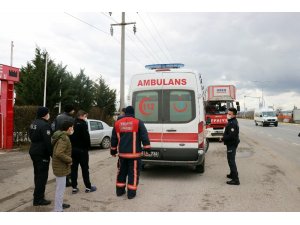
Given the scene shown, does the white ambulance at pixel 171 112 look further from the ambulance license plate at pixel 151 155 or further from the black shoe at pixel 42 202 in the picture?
the black shoe at pixel 42 202

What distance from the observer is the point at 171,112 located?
7.60 meters

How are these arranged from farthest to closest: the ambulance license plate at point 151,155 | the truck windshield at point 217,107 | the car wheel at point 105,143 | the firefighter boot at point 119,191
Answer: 1. the truck windshield at point 217,107
2. the car wheel at point 105,143
3. the ambulance license plate at point 151,155
4. the firefighter boot at point 119,191

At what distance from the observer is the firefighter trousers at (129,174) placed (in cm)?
583

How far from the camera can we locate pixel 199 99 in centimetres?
762

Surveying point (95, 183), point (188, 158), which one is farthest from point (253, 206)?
point (95, 183)

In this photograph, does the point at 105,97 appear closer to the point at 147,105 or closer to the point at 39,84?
the point at 39,84

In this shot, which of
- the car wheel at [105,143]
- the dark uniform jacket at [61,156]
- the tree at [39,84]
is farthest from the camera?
the tree at [39,84]

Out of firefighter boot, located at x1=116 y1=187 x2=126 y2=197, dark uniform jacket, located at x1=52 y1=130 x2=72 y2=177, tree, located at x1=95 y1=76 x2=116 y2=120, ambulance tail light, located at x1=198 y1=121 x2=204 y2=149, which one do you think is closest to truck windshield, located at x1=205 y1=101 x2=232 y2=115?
ambulance tail light, located at x1=198 y1=121 x2=204 y2=149

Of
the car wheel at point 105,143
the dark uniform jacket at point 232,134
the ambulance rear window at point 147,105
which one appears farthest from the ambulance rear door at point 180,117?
the car wheel at point 105,143

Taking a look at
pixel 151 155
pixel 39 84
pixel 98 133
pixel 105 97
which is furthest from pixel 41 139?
pixel 105 97

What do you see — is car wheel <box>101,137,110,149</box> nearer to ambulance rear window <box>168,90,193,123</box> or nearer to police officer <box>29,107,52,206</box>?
ambulance rear window <box>168,90,193,123</box>

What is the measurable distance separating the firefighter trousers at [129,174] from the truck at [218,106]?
11183 mm

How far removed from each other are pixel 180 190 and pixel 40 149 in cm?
303

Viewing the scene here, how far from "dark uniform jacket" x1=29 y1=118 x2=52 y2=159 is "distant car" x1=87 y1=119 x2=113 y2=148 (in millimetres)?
7889
